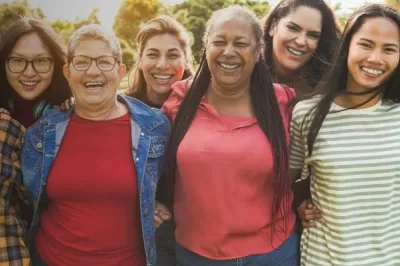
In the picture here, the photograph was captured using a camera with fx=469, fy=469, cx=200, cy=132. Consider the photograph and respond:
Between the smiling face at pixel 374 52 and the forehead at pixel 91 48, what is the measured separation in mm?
1234

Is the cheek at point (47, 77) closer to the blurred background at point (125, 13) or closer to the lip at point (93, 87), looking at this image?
the lip at point (93, 87)

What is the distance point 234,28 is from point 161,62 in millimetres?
925

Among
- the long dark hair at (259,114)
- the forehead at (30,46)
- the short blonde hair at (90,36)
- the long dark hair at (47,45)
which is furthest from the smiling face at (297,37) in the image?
the forehead at (30,46)

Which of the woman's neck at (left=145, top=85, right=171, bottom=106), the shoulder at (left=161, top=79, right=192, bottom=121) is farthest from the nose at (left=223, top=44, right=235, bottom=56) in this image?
the woman's neck at (left=145, top=85, right=171, bottom=106)

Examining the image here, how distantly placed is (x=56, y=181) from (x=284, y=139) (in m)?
1.14

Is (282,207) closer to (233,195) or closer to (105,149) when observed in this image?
(233,195)

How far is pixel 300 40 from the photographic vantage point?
10.2 feet

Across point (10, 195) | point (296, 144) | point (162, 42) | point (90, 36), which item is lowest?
point (10, 195)

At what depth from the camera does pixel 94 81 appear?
2.33 metres

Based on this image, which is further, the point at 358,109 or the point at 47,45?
the point at 47,45

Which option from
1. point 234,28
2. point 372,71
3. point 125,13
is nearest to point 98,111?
point 234,28

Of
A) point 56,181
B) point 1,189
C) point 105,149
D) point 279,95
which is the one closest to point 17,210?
point 1,189

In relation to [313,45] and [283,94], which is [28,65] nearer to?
[283,94]

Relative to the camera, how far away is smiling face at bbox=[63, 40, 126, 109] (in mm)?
2316
